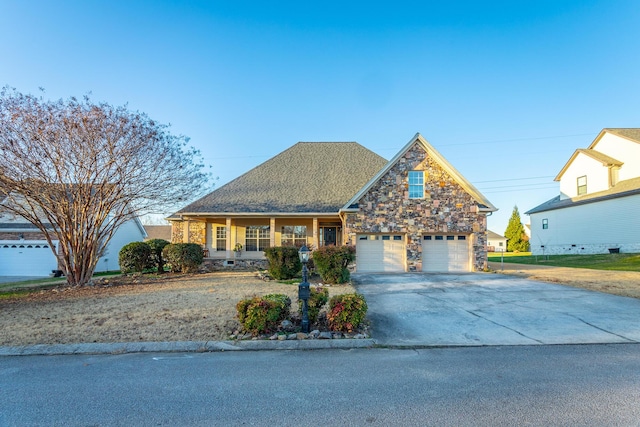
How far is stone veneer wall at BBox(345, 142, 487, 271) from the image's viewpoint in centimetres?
1633

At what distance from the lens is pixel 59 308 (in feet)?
29.5

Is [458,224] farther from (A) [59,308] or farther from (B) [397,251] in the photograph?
(A) [59,308]

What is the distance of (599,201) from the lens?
23.4m

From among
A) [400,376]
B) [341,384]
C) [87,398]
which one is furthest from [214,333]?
[400,376]

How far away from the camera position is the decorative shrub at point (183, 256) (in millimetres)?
16469

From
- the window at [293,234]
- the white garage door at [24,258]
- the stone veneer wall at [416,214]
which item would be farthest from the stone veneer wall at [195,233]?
the stone veneer wall at [416,214]

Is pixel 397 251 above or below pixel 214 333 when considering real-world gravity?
above

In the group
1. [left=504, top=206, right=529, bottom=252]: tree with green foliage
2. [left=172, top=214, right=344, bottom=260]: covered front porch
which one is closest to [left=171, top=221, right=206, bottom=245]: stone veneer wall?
[left=172, top=214, right=344, bottom=260]: covered front porch

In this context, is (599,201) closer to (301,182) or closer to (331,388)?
(301,182)

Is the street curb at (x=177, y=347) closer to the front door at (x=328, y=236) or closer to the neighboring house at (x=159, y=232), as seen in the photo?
the front door at (x=328, y=236)

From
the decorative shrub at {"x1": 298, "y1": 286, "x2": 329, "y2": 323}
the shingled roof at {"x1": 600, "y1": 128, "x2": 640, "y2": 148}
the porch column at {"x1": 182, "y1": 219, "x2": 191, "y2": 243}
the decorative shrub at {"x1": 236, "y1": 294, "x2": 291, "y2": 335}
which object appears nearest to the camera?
the decorative shrub at {"x1": 236, "y1": 294, "x2": 291, "y2": 335}

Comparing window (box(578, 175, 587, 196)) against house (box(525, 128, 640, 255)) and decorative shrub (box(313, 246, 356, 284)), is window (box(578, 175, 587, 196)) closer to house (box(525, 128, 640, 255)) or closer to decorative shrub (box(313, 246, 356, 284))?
house (box(525, 128, 640, 255))

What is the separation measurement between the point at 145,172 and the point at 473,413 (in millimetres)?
13350

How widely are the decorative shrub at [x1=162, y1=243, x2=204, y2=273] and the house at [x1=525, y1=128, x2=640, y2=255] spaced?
2508 centimetres
